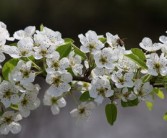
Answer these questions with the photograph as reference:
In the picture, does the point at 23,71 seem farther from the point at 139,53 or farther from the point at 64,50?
the point at 139,53

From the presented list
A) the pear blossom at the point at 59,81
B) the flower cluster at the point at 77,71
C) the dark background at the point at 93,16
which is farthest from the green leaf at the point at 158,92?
the dark background at the point at 93,16

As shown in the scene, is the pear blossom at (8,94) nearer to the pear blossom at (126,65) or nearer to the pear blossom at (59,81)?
the pear blossom at (59,81)

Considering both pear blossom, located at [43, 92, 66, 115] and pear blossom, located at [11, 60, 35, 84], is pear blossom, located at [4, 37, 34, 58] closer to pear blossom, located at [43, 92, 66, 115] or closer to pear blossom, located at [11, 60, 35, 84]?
pear blossom, located at [11, 60, 35, 84]

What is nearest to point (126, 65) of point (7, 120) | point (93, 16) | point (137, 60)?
point (137, 60)

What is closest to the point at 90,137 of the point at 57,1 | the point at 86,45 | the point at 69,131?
the point at 69,131

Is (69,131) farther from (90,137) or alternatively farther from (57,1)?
(57,1)

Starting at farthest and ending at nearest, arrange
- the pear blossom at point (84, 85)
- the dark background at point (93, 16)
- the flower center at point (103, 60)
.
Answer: the dark background at point (93, 16), the pear blossom at point (84, 85), the flower center at point (103, 60)
